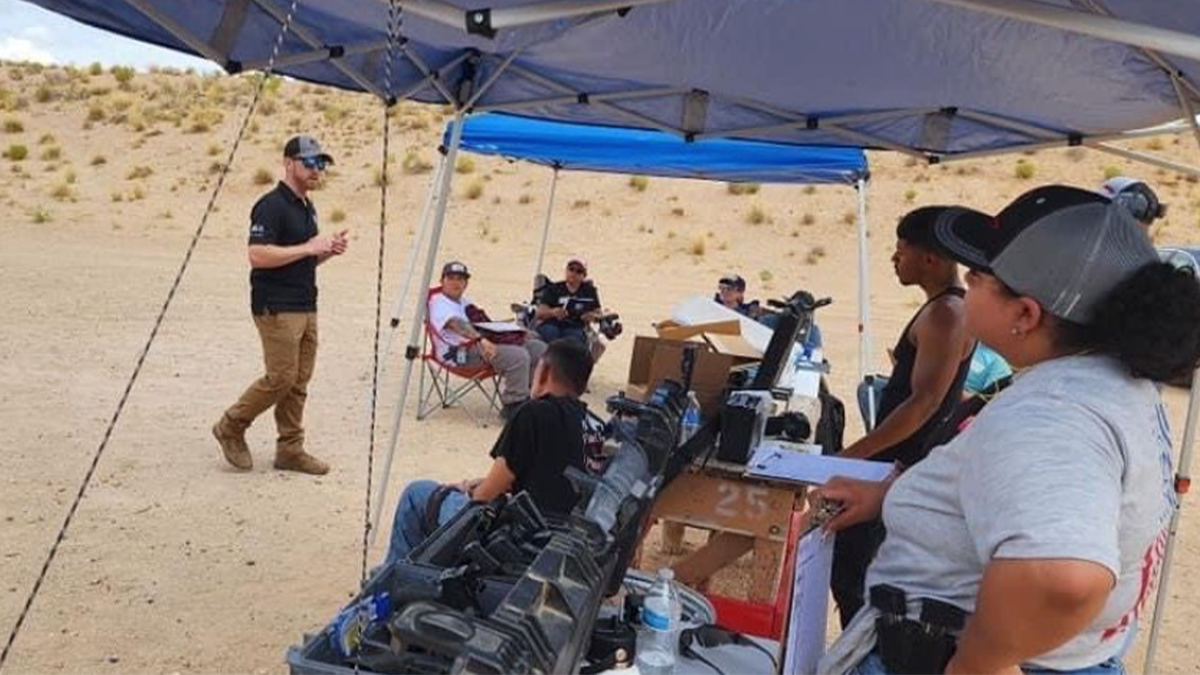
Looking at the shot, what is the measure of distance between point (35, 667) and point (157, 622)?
483mm

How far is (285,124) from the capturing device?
33.0m

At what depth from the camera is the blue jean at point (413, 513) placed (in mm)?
3383

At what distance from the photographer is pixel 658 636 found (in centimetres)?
192

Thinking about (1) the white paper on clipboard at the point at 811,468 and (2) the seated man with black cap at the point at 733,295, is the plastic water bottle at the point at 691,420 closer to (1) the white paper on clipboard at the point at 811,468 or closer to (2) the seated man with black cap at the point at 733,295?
(1) the white paper on clipboard at the point at 811,468

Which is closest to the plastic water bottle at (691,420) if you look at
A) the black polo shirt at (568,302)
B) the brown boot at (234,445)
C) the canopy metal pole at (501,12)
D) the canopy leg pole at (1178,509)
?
the canopy metal pole at (501,12)

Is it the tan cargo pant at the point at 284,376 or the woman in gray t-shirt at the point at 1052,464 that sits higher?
the woman in gray t-shirt at the point at 1052,464

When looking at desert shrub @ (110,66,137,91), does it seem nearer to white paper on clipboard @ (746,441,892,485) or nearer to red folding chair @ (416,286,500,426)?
red folding chair @ (416,286,500,426)

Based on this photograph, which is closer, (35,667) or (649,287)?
(35,667)

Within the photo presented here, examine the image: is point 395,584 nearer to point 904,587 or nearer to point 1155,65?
point 904,587

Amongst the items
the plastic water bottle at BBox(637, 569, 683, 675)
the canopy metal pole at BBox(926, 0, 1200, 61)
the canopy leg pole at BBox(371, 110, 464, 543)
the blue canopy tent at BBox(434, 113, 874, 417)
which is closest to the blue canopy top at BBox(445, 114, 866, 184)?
the blue canopy tent at BBox(434, 113, 874, 417)

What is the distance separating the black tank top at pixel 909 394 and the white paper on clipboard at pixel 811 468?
0.48 m

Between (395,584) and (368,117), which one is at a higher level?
(368,117)

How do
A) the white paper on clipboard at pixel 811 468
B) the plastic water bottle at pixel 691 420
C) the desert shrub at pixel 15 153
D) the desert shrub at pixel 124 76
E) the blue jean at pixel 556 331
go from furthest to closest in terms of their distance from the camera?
the desert shrub at pixel 124 76, the desert shrub at pixel 15 153, the blue jean at pixel 556 331, the plastic water bottle at pixel 691 420, the white paper on clipboard at pixel 811 468

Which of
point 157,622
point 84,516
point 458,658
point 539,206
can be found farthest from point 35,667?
point 539,206
